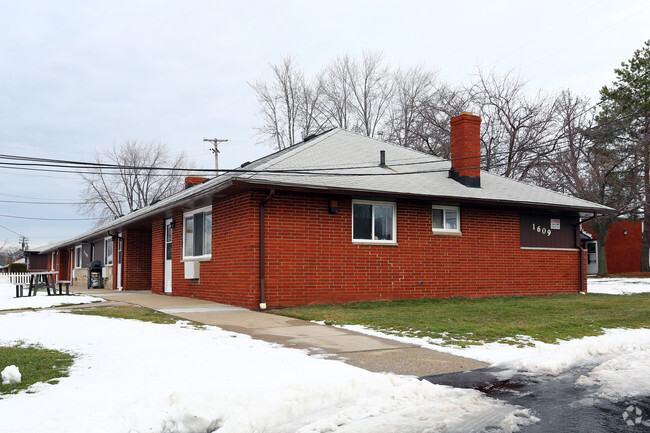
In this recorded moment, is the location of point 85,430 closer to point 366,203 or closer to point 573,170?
point 366,203

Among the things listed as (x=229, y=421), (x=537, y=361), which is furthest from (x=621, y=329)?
(x=229, y=421)

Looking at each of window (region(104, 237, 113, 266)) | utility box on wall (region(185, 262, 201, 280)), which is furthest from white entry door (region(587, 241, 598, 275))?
utility box on wall (region(185, 262, 201, 280))

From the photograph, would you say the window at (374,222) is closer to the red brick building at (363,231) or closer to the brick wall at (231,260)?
the red brick building at (363,231)

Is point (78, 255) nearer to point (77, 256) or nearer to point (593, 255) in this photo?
point (77, 256)

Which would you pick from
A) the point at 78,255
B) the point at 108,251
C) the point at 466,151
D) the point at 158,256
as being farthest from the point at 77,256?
the point at 466,151

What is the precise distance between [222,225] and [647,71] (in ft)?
110

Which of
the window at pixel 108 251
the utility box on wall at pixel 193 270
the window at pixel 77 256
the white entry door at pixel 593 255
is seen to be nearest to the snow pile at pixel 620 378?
the utility box on wall at pixel 193 270

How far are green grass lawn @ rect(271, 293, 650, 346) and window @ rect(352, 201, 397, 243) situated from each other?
1717 mm

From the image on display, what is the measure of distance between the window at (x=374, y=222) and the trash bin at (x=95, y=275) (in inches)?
654

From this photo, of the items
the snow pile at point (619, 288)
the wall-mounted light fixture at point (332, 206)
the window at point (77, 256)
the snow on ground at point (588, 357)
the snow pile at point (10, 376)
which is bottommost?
the snow pile at point (619, 288)

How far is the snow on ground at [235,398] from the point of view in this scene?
426 centimetres

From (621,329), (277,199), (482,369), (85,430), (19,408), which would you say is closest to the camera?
(85,430)

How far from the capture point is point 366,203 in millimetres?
14445

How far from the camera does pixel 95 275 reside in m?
26.6
